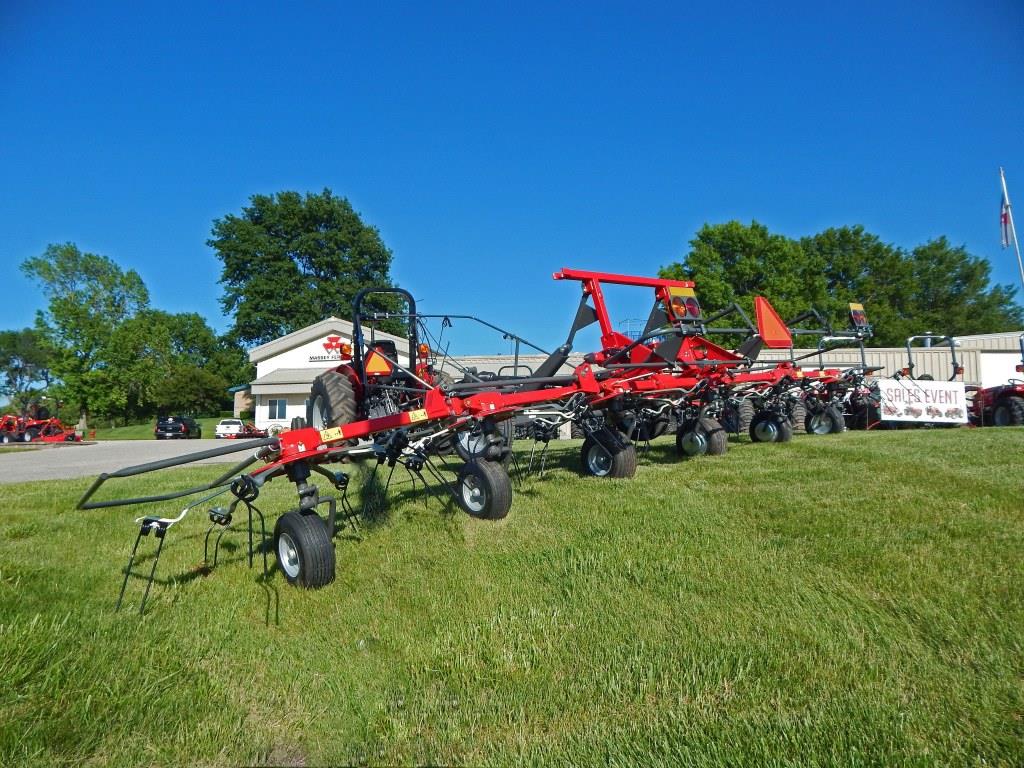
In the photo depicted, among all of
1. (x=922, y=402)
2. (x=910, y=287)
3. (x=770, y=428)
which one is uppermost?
(x=910, y=287)

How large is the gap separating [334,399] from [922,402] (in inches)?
541

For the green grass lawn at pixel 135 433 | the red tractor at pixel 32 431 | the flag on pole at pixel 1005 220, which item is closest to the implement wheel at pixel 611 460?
the flag on pole at pixel 1005 220

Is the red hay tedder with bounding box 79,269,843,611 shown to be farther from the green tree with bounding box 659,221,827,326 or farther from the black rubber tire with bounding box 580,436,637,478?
the green tree with bounding box 659,221,827,326

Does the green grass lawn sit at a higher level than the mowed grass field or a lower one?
higher

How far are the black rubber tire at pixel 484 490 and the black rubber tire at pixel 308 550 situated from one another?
1.57m

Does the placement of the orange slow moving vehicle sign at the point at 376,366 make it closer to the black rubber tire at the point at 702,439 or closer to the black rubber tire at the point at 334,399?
the black rubber tire at the point at 334,399

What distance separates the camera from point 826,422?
1332 cm

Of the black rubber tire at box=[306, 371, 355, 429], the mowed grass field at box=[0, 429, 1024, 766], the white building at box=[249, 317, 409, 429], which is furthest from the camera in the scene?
the white building at box=[249, 317, 409, 429]

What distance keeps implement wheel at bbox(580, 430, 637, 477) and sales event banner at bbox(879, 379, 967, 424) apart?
10.4m

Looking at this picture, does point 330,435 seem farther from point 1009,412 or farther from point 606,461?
point 1009,412

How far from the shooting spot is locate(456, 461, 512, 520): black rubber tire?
5.80m

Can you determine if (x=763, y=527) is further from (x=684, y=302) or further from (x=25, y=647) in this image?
(x=684, y=302)

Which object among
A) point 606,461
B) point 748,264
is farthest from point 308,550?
point 748,264

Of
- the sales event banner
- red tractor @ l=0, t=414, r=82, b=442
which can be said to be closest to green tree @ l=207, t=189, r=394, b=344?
red tractor @ l=0, t=414, r=82, b=442
